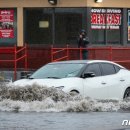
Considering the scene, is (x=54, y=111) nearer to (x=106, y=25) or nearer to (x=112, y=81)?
(x=112, y=81)

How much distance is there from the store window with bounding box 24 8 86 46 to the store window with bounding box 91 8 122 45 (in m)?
0.65

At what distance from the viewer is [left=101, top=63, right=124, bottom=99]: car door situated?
1659cm

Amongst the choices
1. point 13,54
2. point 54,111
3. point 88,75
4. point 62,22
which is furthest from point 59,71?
point 62,22

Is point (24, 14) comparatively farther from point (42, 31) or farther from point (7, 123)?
point (7, 123)

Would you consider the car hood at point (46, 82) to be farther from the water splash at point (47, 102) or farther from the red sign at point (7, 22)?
the red sign at point (7, 22)

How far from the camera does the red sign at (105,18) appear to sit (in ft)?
86.3

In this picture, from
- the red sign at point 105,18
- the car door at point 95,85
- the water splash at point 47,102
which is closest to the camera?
the water splash at point 47,102

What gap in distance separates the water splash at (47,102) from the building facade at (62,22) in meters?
11.5

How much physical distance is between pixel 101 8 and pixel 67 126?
51.5 ft

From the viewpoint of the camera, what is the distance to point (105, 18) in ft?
87.1

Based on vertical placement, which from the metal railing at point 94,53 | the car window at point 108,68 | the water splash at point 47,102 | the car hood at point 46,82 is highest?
the metal railing at point 94,53

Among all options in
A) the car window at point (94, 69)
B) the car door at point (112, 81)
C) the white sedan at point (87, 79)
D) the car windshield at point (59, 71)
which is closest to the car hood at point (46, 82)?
the white sedan at point (87, 79)

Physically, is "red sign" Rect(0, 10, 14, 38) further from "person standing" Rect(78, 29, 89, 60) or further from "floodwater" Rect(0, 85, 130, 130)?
"floodwater" Rect(0, 85, 130, 130)

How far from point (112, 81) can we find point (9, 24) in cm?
1125
